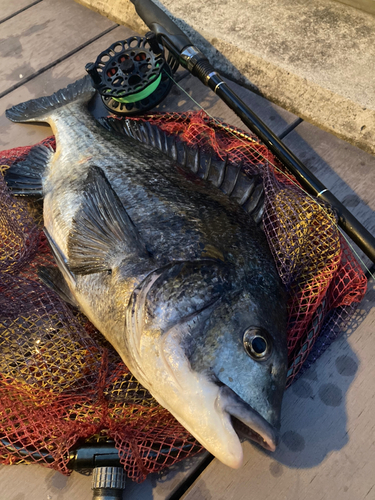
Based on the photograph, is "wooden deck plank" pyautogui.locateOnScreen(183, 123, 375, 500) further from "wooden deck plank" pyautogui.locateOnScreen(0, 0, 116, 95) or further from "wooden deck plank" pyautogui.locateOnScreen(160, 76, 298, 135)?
"wooden deck plank" pyautogui.locateOnScreen(0, 0, 116, 95)

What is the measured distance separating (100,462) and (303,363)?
1070mm

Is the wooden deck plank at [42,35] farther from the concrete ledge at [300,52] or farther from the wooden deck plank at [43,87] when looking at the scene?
the concrete ledge at [300,52]

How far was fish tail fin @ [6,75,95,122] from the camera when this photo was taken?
2.94 m

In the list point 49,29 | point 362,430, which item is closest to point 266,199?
point 362,430

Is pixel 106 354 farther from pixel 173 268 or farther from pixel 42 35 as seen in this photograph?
pixel 42 35

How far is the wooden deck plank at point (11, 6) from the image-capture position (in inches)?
166

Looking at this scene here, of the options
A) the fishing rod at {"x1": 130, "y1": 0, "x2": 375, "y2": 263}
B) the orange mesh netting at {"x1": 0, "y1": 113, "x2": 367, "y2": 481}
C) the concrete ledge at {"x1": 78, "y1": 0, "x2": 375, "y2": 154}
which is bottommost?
the orange mesh netting at {"x1": 0, "y1": 113, "x2": 367, "y2": 481}

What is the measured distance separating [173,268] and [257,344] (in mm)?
471

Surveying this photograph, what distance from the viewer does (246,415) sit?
52.4 inches

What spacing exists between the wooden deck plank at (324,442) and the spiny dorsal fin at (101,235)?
1.06m

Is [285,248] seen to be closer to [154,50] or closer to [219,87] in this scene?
[219,87]

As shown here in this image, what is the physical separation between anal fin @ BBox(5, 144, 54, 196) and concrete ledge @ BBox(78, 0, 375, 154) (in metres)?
1.74


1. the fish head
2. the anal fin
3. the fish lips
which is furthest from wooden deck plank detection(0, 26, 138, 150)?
the fish lips

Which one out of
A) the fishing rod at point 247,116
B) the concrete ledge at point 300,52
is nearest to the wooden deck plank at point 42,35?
the concrete ledge at point 300,52
